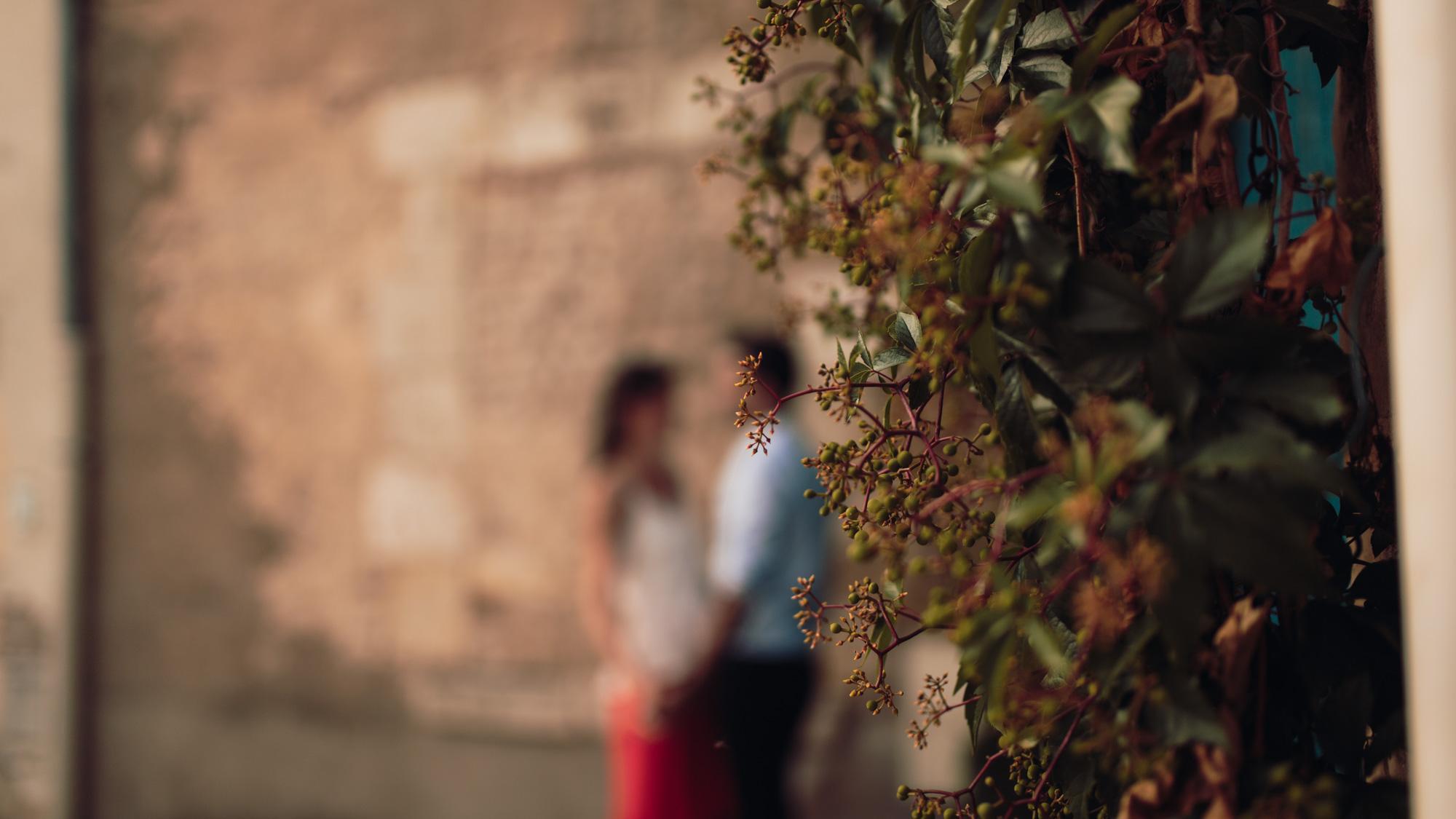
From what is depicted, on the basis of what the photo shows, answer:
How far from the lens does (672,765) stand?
3.65m

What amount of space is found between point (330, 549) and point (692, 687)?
2094 millimetres

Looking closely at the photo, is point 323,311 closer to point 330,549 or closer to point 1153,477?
point 330,549

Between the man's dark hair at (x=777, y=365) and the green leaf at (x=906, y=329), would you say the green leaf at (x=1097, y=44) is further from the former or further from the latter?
the man's dark hair at (x=777, y=365)

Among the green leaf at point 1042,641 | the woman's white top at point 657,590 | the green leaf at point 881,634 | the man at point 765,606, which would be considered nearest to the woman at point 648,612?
the woman's white top at point 657,590

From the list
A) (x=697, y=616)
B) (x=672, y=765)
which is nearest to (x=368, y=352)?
(x=697, y=616)

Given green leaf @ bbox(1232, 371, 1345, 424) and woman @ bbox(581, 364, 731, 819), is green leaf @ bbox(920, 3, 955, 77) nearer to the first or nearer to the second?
green leaf @ bbox(1232, 371, 1345, 424)

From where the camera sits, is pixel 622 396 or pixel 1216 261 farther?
pixel 622 396

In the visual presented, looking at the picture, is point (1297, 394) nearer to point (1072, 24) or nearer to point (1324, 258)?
point (1324, 258)

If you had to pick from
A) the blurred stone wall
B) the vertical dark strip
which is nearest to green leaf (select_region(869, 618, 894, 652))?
the blurred stone wall

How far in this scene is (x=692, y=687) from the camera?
3713mm

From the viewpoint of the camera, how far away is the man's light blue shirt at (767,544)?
3504 millimetres

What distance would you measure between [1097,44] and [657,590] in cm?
321

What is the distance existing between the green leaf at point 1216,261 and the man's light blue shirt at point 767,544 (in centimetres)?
275

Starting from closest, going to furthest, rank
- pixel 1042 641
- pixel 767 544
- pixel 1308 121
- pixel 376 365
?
pixel 1042 641, pixel 1308 121, pixel 767 544, pixel 376 365
